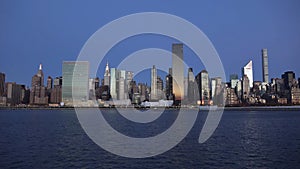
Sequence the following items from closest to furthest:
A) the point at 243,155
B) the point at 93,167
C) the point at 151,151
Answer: the point at 93,167 → the point at 243,155 → the point at 151,151

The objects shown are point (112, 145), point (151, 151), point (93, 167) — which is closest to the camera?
point (93, 167)

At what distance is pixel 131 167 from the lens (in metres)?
29.3

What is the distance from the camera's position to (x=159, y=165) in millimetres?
30375

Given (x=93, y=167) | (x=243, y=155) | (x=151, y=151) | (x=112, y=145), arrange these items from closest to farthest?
(x=93, y=167) → (x=243, y=155) → (x=151, y=151) → (x=112, y=145)

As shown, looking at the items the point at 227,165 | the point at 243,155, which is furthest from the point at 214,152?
the point at 227,165

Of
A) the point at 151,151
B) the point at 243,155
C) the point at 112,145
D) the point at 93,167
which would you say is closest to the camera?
the point at 93,167

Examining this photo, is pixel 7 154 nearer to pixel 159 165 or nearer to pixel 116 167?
pixel 116 167

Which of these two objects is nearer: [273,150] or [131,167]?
[131,167]

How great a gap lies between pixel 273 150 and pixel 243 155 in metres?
6.66

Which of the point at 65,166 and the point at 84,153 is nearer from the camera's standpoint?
the point at 65,166

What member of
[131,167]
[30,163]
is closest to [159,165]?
[131,167]

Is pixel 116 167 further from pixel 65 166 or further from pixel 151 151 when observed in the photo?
pixel 151 151

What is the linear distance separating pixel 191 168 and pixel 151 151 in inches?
407

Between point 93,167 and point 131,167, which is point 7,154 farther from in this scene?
point 131,167
